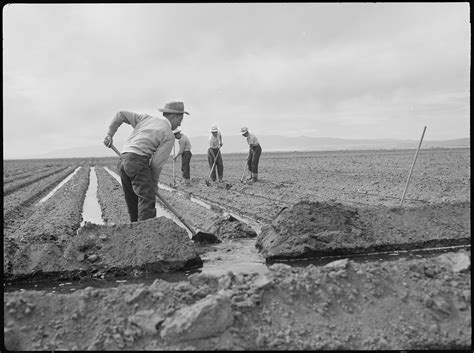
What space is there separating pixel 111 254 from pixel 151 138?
1.42 m

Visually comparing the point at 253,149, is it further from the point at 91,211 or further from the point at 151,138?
the point at 151,138

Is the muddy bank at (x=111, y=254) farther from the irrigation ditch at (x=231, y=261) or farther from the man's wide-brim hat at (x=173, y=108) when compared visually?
the man's wide-brim hat at (x=173, y=108)

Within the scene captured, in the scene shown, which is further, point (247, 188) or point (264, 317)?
point (247, 188)

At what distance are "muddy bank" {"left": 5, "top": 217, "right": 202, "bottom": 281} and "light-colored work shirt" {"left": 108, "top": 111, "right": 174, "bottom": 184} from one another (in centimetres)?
81

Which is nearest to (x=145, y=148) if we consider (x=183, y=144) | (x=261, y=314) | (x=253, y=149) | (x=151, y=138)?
(x=151, y=138)

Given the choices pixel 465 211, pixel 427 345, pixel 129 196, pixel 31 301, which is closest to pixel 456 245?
pixel 465 211

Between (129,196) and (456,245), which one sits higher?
(129,196)

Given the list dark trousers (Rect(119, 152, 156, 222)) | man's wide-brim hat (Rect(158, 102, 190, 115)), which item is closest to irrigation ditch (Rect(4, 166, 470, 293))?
dark trousers (Rect(119, 152, 156, 222))

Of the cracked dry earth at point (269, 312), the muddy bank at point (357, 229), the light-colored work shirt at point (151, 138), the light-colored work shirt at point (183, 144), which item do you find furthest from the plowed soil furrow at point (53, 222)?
the light-colored work shirt at point (183, 144)

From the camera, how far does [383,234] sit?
498 cm

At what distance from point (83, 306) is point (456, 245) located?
4090mm

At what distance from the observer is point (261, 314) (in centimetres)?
278

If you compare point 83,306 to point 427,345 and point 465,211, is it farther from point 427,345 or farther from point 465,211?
point 465,211

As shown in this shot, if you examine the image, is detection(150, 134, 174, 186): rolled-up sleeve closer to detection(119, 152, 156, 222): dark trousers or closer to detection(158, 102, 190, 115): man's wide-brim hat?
detection(119, 152, 156, 222): dark trousers
